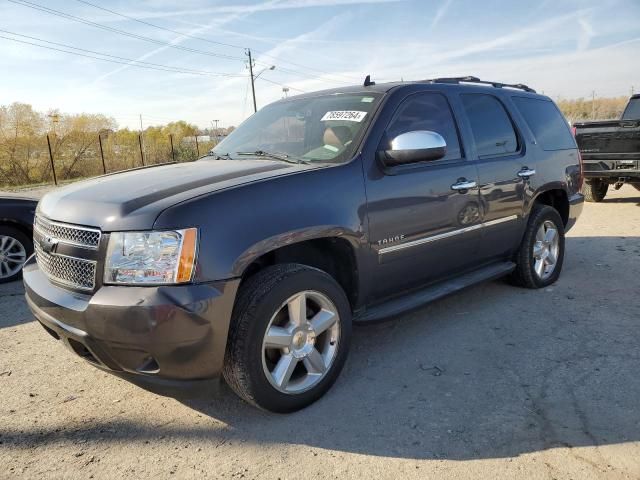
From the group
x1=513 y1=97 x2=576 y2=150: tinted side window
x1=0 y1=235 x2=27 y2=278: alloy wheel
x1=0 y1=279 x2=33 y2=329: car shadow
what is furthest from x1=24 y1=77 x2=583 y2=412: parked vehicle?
x1=0 y1=235 x2=27 y2=278: alloy wheel

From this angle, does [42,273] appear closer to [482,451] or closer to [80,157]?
[482,451]

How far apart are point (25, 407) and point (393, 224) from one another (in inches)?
96.8

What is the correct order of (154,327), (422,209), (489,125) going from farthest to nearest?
(489,125) < (422,209) < (154,327)

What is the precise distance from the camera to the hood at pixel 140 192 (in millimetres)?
2428

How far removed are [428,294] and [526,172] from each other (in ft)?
5.42

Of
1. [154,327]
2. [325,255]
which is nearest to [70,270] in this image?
[154,327]

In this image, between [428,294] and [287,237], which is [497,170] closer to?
[428,294]

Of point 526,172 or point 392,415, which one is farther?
point 526,172

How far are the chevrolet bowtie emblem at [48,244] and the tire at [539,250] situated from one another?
3.81m

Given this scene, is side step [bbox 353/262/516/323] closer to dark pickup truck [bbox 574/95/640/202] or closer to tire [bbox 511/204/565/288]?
tire [bbox 511/204/565/288]

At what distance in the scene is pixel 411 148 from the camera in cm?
314

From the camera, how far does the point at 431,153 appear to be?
10.6 feet

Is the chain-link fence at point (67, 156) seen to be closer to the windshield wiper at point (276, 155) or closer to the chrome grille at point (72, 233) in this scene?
the windshield wiper at point (276, 155)

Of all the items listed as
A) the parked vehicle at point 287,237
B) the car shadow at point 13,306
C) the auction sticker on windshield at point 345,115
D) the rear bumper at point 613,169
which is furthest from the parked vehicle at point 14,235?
the rear bumper at point 613,169
